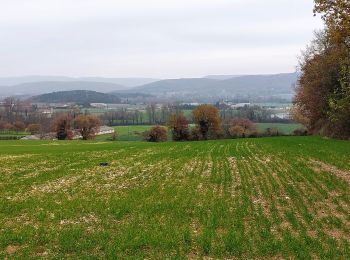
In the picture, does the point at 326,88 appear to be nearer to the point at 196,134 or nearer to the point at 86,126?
the point at 196,134

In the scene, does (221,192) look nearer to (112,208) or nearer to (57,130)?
(112,208)

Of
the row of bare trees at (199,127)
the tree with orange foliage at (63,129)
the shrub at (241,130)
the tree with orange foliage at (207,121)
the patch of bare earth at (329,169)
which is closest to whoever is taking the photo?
the patch of bare earth at (329,169)

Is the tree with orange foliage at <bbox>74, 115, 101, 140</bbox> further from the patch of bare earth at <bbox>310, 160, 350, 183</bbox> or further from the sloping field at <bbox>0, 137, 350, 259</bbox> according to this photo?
the patch of bare earth at <bbox>310, 160, 350, 183</bbox>

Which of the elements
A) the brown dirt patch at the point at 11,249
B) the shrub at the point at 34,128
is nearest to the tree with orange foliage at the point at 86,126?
the shrub at the point at 34,128

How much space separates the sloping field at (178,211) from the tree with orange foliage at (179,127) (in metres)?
82.9

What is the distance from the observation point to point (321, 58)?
6256cm

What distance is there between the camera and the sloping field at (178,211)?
14125 mm

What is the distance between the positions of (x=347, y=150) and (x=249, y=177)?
1797cm

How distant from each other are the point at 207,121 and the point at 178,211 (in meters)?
96.6

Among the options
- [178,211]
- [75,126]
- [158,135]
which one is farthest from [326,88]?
[75,126]

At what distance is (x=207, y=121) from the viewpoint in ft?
377

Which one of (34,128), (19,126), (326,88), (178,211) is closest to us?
(178,211)

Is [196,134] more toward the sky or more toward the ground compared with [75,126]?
more toward the ground

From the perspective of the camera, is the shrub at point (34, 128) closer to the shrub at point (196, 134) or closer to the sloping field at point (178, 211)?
the shrub at point (196, 134)
